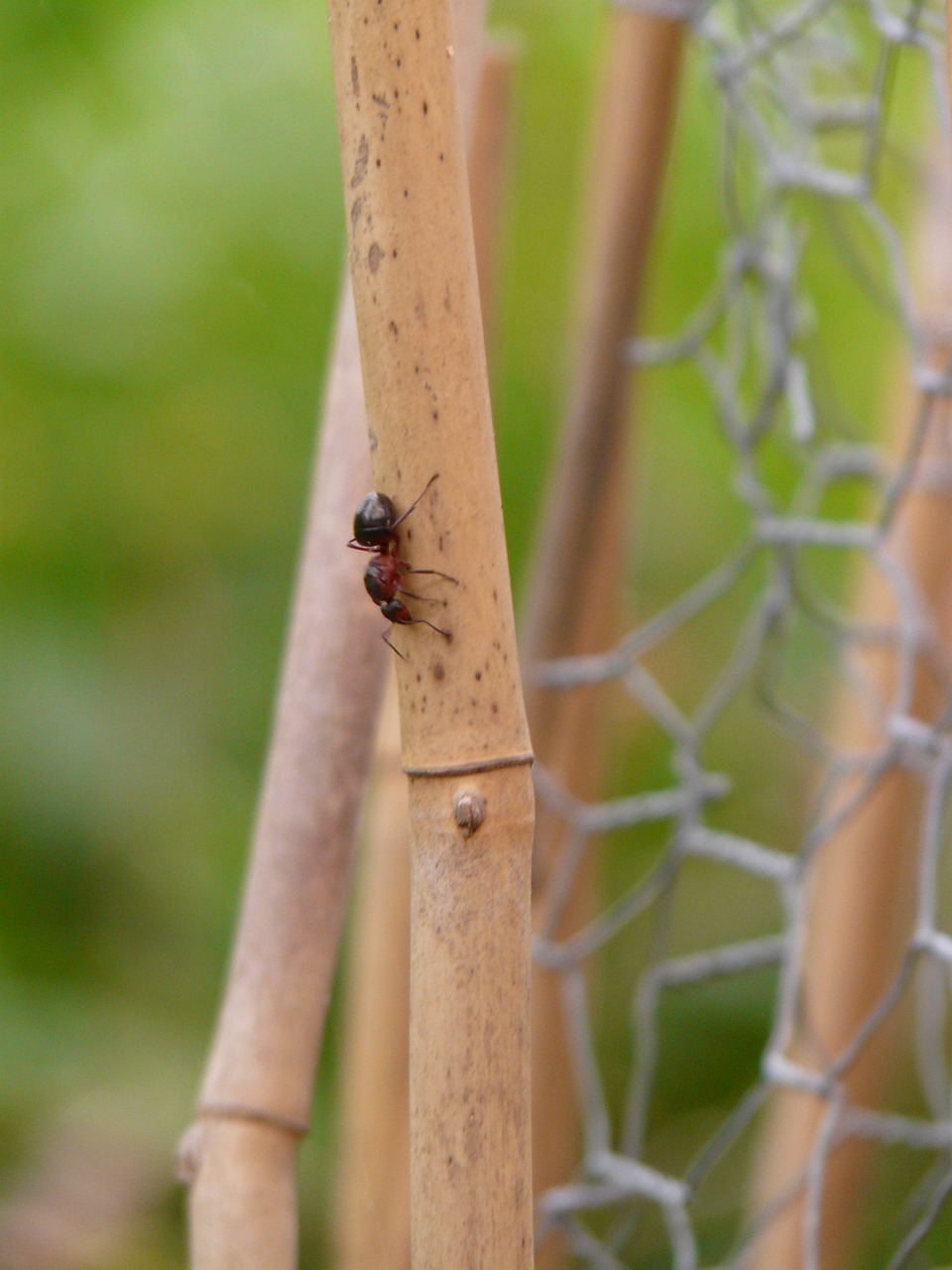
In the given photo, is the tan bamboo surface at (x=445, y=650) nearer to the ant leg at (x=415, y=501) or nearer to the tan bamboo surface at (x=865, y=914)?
the ant leg at (x=415, y=501)

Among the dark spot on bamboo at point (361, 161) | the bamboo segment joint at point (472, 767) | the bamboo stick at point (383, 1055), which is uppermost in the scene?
the dark spot on bamboo at point (361, 161)

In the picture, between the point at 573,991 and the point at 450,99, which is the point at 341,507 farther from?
the point at 573,991

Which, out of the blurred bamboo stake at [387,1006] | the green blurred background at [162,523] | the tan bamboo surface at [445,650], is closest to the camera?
the tan bamboo surface at [445,650]

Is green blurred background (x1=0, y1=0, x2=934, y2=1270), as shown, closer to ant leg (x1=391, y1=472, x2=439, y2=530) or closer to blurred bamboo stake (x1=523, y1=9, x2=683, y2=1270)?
blurred bamboo stake (x1=523, y1=9, x2=683, y2=1270)

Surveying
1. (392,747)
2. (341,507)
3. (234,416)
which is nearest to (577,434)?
(392,747)

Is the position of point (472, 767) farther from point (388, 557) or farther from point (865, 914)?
point (865, 914)

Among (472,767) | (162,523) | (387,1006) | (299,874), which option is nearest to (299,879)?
(299,874)

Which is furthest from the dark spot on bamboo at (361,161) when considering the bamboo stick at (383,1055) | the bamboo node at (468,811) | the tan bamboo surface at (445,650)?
the bamboo stick at (383,1055)

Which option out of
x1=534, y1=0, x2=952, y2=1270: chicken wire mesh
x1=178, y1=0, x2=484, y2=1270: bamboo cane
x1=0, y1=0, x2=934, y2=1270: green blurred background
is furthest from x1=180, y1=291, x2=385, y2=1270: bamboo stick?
x1=0, y1=0, x2=934, y2=1270: green blurred background
